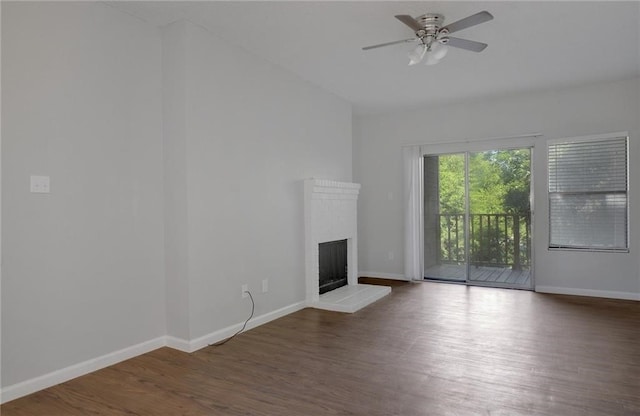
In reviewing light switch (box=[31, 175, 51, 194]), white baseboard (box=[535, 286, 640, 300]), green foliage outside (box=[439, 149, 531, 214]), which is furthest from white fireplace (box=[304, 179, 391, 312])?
light switch (box=[31, 175, 51, 194])

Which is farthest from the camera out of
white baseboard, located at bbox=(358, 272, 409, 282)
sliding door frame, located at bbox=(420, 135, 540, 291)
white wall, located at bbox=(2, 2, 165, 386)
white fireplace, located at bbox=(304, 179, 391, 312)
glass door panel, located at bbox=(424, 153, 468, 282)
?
white baseboard, located at bbox=(358, 272, 409, 282)

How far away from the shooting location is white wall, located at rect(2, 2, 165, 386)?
2.34 m

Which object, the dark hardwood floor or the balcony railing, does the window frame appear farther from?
the dark hardwood floor

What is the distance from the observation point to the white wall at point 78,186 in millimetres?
2344

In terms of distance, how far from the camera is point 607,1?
2824 mm

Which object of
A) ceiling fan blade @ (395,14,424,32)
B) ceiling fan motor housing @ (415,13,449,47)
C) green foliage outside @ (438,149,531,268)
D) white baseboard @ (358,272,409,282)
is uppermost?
ceiling fan motor housing @ (415,13,449,47)

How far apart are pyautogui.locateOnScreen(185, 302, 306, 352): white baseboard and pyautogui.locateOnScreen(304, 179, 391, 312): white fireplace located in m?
0.33

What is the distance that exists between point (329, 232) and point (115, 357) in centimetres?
258

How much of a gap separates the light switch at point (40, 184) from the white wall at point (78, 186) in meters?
0.03

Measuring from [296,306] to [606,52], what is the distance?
12.8 feet

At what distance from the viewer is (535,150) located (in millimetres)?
5156

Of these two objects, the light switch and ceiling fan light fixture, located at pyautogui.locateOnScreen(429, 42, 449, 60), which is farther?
ceiling fan light fixture, located at pyautogui.locateOnScreen(429, 42, 449, 60)

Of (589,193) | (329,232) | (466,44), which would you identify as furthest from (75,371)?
(589,193)

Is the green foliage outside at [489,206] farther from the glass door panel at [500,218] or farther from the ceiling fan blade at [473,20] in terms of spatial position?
the ceiling fan blade at [473,20]
